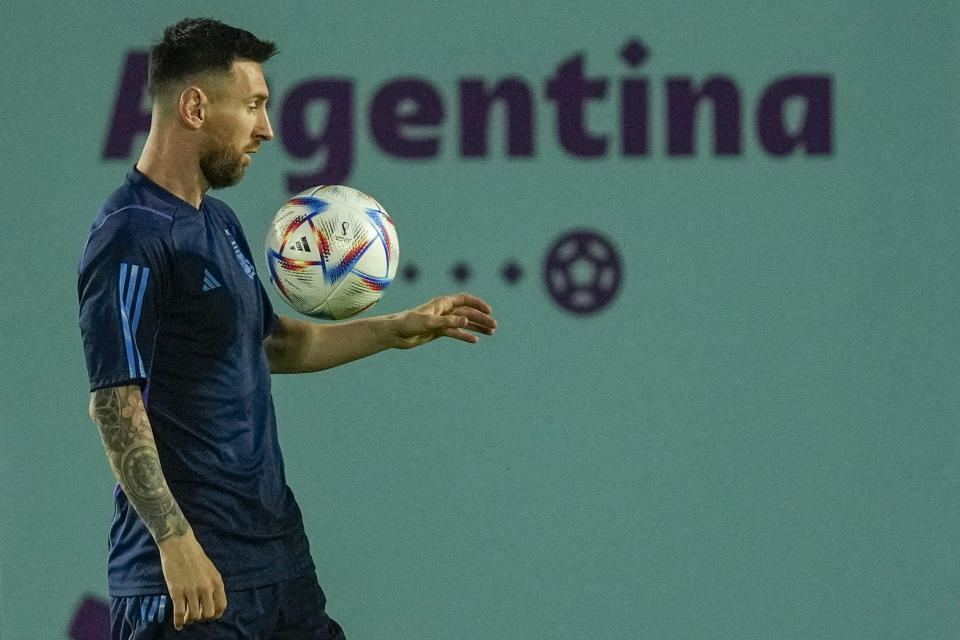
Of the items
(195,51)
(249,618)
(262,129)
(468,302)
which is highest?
(195,51)

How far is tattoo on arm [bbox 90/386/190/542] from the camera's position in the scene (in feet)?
5.72

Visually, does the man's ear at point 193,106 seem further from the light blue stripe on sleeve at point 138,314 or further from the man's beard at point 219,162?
the light blue stripe on sleeve at point 138,314

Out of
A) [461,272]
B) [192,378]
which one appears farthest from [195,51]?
[461,272]

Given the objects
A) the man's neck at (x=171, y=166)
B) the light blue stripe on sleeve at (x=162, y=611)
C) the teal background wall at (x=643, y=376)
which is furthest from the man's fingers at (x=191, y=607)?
the teal background wall at (x=643, y=376)

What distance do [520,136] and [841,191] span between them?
809 mm

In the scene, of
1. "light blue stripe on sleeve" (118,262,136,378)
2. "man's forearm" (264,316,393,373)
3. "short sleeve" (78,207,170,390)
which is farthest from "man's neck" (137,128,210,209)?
"man's forearm" (264,316,393,373)

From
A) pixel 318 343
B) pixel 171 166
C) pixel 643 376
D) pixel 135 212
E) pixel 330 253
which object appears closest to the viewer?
pixel 135 212

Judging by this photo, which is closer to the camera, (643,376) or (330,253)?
(330,253)

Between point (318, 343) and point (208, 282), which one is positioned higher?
point (208, 282)

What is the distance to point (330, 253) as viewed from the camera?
86.0 inches

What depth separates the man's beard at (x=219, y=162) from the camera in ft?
6.51

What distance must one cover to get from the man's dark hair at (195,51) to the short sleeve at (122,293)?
0.25 meters

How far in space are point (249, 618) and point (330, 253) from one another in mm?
642

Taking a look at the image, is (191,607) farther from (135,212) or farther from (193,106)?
(193,106)
